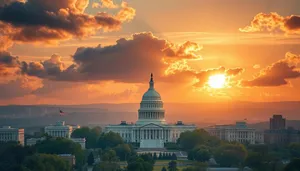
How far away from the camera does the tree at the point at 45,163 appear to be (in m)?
117

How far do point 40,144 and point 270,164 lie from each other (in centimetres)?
4570

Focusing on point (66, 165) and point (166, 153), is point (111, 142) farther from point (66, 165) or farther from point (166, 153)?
point (66, 165)

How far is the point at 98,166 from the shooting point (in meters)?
131

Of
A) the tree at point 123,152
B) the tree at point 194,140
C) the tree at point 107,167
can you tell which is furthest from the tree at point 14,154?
the tree at point 194,140

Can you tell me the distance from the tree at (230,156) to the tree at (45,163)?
26824mm

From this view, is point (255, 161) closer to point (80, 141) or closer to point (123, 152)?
point (123, 152)

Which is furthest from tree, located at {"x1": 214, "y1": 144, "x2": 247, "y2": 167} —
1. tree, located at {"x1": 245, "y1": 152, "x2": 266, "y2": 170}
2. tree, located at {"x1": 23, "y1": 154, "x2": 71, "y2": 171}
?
tree, located at {"x1": 23, "y1": 154, "x2": 71, "y2": 171}

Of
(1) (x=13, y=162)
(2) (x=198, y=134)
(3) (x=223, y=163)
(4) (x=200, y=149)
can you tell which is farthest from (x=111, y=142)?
(1) (x=13, y=162)

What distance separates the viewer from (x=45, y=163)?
395 ft

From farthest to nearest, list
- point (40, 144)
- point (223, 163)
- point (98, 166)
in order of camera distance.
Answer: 1. point (40, 144)
2. point (223, 163)
3. point (98, 166)

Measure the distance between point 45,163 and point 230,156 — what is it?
112ft

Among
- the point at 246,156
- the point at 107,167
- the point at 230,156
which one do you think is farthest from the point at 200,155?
the point at 107,167

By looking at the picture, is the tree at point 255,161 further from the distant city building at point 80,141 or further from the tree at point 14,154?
the distant city building at point 80,141

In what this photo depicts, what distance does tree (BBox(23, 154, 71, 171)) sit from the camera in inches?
4594
